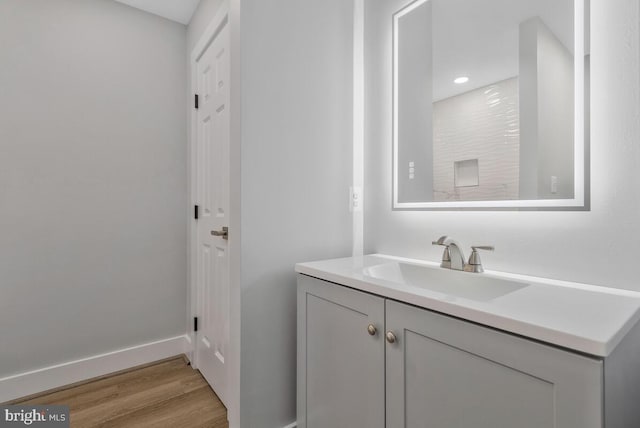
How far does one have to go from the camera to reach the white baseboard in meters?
1.67

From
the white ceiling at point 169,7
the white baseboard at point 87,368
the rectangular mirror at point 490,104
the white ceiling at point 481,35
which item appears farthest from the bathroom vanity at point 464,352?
the white ceiling at point 169,7

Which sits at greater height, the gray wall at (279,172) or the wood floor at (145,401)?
the gray wall at (279,172)

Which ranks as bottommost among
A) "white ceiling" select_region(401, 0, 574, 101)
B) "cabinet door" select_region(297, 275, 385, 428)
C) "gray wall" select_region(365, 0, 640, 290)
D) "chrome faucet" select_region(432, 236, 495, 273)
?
"cabinet door" select_region(297, 275, 385, 428)

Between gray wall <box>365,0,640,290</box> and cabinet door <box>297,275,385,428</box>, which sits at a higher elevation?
gray wall <box>365,0,640,290</box>

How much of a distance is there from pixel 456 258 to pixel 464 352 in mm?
488

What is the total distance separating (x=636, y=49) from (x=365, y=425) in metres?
1.36

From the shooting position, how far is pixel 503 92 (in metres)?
1.12

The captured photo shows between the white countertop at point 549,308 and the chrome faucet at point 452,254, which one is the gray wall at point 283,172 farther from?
the chrome faucet at point 452,254

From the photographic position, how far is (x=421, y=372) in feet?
2.60

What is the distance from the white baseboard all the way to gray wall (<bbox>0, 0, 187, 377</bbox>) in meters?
0.05

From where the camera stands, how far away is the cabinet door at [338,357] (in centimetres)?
92

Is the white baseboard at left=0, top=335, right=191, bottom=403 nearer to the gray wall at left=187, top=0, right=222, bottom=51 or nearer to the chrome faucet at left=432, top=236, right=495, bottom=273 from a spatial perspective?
the chrome faucet at left=432, top=236, right=495, bottom=273

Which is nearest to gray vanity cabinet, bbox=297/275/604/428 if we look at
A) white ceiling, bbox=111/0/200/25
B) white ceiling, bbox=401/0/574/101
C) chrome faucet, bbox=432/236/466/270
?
chrome faucet, bbox=432/236/466/270

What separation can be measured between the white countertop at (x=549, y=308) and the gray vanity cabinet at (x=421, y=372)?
27 mm
